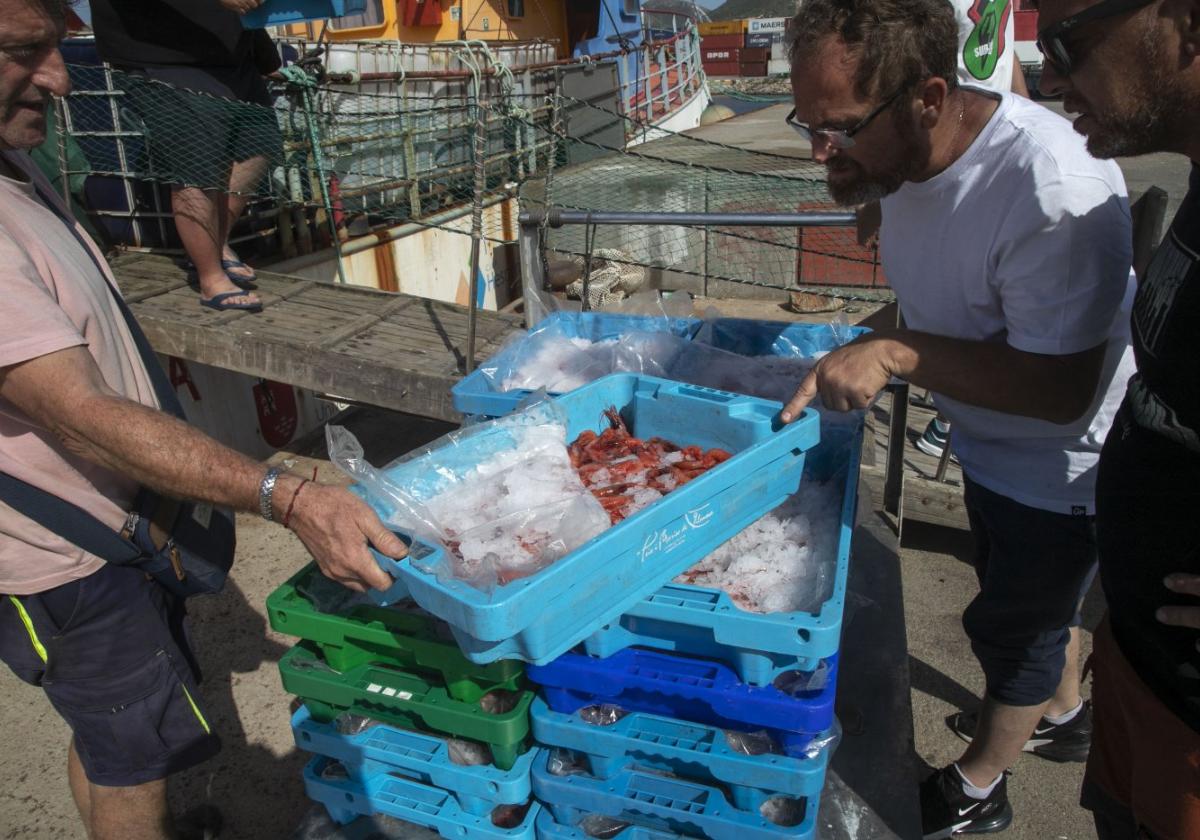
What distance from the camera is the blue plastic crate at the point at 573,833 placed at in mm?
A: 1748

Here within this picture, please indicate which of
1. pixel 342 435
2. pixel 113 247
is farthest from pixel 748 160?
pixel 342 435

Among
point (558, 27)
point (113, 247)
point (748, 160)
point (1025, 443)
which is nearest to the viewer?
point (1025, 443)

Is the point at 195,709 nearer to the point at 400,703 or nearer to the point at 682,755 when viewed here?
the point at 400,703

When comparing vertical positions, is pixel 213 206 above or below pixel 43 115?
below

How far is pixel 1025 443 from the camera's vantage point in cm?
212

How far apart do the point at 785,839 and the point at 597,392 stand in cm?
111

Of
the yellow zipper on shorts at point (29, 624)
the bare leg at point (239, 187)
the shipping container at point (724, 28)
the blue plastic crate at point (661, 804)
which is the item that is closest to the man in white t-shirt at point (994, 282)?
the blue plastic crate at point (661, 804)

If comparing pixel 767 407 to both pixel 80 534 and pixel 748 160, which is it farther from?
pixel 748 160

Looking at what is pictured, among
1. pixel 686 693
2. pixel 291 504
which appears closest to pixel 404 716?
pixel 291 504

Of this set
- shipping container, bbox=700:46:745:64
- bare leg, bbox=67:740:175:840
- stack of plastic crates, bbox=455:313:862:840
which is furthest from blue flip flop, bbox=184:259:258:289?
shipping container, bbox=700:46:745:64

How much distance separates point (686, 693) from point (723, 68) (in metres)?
51.6

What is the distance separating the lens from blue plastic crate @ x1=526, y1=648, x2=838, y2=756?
1600 mm

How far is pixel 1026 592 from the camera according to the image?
2211 millimetres

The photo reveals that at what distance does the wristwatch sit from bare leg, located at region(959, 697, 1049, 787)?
206 centimetres
